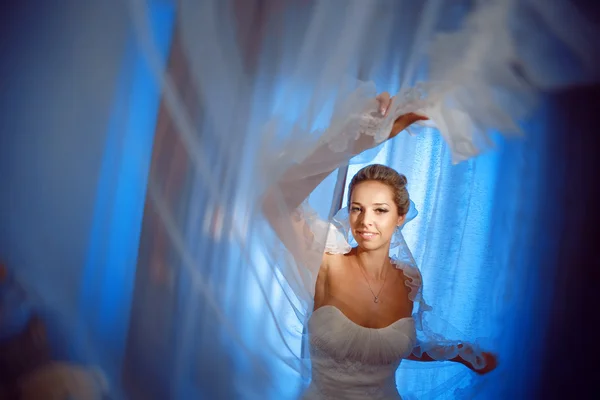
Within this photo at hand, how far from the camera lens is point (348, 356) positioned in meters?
1.19

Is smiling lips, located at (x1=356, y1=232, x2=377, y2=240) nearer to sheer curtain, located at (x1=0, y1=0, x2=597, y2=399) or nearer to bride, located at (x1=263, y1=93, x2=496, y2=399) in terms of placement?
bride, located at (x1=263, y1=93, x2=496, y2=399)

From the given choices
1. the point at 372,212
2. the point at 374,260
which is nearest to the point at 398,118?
the point at 372,212

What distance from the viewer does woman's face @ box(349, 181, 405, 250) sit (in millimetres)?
1192

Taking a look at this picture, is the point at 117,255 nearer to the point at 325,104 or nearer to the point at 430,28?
the point at 325,104

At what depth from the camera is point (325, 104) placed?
105 cm

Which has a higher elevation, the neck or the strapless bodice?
the neck

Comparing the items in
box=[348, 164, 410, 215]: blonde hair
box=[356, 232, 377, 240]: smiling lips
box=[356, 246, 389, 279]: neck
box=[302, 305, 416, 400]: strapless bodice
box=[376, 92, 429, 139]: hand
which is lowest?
box=[302, 305, 416, 400]: strapless bodice

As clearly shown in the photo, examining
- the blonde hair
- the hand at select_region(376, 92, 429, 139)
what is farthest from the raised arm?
the blonde hair

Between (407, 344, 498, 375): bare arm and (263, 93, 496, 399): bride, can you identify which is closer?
(263, 93, 496, 399): bride

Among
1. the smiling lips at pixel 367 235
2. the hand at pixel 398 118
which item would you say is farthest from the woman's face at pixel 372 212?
the hand at pixel 398 118

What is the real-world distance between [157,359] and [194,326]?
4.4 inches

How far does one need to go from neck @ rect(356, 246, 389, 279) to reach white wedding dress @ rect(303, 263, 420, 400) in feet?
0.49

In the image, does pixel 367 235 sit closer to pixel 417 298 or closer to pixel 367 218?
pixel 367 218

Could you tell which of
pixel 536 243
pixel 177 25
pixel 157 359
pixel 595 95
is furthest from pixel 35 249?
pixel 595 95
